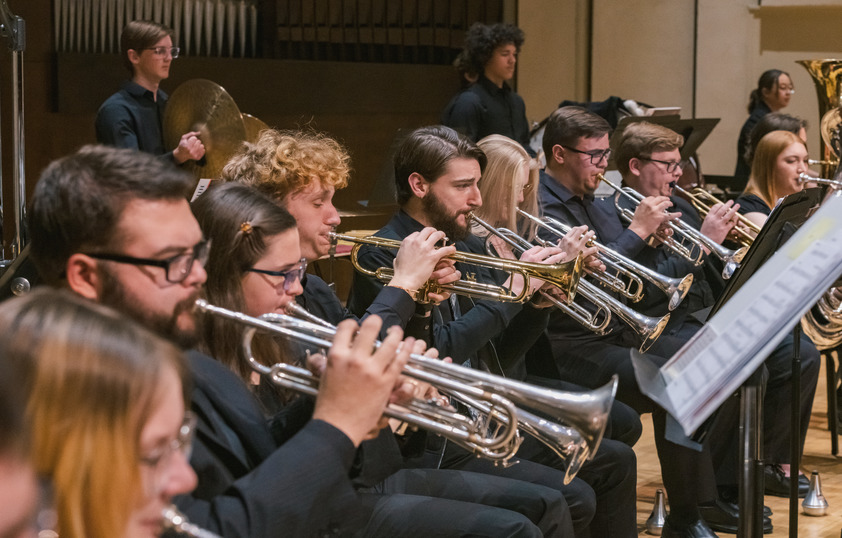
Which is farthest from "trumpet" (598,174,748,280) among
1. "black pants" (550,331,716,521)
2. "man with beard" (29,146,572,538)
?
"man with beard" (29,146,572,538)

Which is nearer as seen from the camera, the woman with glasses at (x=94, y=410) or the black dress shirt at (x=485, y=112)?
the woman with glasses at (x=94, y=410)

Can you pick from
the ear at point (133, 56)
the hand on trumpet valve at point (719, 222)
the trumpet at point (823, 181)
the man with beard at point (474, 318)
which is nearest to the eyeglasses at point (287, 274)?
the man with beard at point (474, 318)

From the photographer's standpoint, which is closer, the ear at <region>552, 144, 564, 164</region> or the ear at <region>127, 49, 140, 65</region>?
the ear at <region>552, 144, 564, 164</region>

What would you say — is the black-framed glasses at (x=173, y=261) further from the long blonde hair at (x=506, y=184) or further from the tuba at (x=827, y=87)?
the tuba at (x=827, y=87)

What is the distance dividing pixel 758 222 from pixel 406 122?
362 centimetres

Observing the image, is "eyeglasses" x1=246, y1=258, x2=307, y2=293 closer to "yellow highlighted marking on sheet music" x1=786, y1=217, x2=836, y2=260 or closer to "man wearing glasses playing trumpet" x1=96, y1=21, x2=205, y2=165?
"yellow highlighted marking on sheet music" x1=786, y1=217, x2=836, y2=260

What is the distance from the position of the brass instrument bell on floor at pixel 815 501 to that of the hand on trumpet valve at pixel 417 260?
1959 millimetres

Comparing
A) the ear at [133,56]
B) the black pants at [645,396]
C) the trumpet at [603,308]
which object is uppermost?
the ear at [133,56]

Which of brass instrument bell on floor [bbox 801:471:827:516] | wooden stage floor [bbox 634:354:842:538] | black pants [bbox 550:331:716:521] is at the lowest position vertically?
wooden stage floor [bbox 634:354:842:538]

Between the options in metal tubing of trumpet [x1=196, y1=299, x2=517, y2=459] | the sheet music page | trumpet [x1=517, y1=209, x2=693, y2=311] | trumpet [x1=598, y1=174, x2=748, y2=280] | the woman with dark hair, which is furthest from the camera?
the woman with dark hair

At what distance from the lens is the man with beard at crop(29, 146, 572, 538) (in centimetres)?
160

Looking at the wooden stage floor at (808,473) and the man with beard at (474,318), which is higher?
the man with beard at (474,318)

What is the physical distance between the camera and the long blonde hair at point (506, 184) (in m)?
3.88

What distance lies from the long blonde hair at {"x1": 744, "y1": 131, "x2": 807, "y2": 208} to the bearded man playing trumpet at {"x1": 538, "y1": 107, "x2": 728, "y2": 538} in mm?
949
